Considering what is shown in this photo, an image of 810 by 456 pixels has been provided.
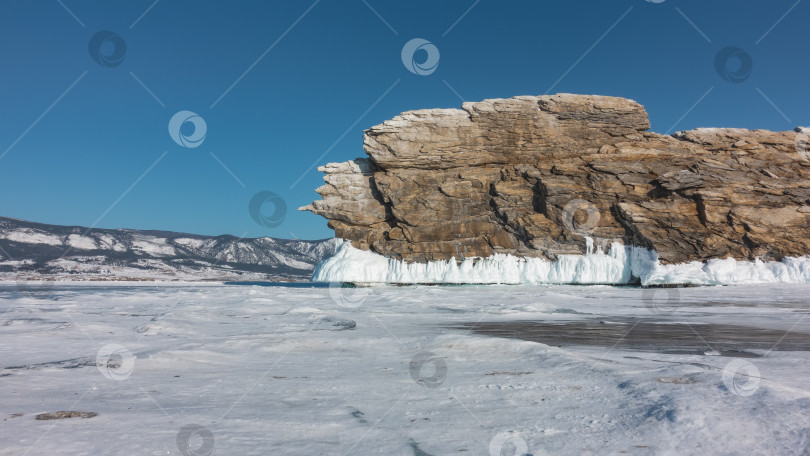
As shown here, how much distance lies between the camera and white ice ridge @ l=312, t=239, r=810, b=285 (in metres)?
33.9

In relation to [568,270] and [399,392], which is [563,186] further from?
[399,392]

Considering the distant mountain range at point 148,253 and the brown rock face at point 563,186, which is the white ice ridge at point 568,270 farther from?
the distant mountain range at point 148,253

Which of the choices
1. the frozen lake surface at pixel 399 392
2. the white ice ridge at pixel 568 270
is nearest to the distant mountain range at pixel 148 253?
the white ice ridge at pixel 568 270

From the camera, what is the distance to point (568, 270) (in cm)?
3856

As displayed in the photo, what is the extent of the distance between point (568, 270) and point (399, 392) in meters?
36.0

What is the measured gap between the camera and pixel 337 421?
4.16 metres

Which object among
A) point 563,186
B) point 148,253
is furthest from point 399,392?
point 148,253

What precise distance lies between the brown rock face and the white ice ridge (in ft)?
2.74

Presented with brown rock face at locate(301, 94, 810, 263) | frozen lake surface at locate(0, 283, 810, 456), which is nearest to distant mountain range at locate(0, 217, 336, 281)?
brown rock face at locate(301, 94, 810, 263)

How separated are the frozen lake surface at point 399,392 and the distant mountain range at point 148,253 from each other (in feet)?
268

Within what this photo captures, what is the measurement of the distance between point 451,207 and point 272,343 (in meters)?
34.5

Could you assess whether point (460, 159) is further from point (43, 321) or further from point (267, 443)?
point (267, 443)

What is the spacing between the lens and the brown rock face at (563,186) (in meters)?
35.7

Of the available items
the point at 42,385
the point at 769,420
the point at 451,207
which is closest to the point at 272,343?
the point at 42,385
